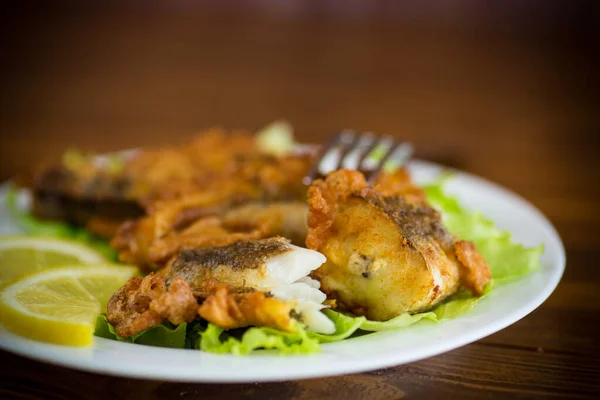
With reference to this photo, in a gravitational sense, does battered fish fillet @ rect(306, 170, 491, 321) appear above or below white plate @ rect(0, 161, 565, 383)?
above

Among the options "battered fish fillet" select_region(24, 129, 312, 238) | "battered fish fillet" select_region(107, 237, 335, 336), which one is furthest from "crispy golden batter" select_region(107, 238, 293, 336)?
"battered fish fillet" select_region(24, 129, 312, 238)

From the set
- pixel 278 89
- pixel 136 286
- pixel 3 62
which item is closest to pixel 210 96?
pixel 278 89

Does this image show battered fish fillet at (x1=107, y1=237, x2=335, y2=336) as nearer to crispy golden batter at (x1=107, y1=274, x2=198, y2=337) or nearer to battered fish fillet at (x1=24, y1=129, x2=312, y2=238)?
crispy golden batter at (x1=107, y1=274, x2=198, y2=337)

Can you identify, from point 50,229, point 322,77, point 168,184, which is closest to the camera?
point 168,184

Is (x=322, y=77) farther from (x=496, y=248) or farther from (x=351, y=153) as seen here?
(x=496, y=248)

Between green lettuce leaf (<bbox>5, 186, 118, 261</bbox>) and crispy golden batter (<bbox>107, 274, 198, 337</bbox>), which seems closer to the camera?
crispy golden batter (<bbox>107, 274, 198, 337</bbox>)

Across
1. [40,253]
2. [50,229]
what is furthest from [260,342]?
[50,229]
